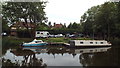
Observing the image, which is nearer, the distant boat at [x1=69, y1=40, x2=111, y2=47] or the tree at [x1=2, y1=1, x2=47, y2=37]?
the distant boat at [x1=69, y1=40, x2=111, y2=47]

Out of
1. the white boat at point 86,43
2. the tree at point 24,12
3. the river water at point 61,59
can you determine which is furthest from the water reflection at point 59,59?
the tree at point 24,12

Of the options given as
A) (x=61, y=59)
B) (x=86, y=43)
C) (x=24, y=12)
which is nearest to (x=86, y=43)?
(x=86, y=43)

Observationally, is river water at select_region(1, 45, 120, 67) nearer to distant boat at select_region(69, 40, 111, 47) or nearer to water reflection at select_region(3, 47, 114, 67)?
water reflection at select_region(3, 47, 114, 67)

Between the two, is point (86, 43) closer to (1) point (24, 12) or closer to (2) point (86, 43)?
(2) point (86, 43)

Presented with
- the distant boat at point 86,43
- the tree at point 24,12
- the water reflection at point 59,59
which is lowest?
the water reflection at point 59,59

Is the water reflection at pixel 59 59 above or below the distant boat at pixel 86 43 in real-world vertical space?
below

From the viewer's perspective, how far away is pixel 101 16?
40531 millimetres

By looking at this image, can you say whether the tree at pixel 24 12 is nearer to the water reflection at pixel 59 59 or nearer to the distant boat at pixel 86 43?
the distant boat at pixel 86 43

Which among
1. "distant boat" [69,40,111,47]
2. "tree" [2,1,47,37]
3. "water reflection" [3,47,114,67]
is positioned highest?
"tree" [2,1,47,37]

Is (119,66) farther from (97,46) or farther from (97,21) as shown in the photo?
(97,21)

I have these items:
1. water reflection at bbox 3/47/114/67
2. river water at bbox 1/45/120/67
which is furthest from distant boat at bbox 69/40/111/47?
river water at bbox 1/45/120/67

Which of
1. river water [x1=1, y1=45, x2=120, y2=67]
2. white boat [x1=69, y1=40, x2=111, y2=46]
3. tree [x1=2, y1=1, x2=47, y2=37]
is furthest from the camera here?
tree [x1=2, y1=1, x2=47, y2=37]

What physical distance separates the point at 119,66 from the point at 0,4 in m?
33.8

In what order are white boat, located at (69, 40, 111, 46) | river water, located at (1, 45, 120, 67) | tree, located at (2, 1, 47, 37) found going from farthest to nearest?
tree, located at (2, 1, 47, 37)
white boat, located at (69, 40, 111, 46)
river water, located at (1, 45, 120, 67)
